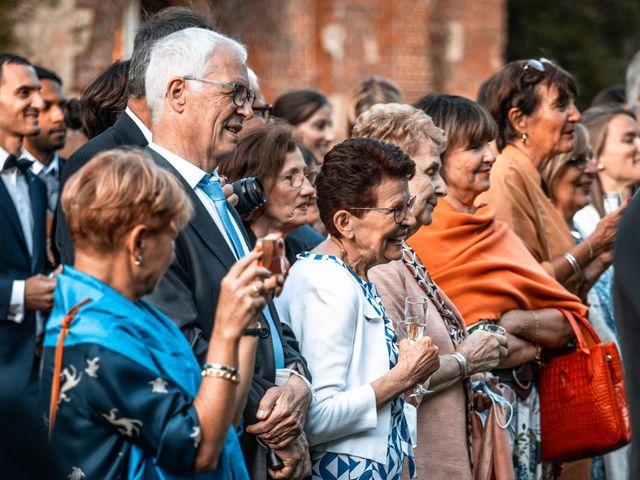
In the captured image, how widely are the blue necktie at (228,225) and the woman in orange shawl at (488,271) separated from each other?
158 cm

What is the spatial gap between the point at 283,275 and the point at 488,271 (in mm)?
2413

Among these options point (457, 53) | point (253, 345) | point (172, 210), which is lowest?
point (457, 53)

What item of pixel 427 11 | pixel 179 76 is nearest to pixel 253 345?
pixel 179 76

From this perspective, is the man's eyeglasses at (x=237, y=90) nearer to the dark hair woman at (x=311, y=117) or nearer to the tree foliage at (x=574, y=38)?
the dark hair woman at (x=311, y=117)

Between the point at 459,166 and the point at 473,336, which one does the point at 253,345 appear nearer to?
the point at 473,336

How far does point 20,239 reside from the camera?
552 centimetres

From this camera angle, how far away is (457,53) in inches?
586

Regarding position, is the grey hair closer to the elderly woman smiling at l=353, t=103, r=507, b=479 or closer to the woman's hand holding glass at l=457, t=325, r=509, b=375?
the elderly woman smiling at l=353, t=103, r=507, b=479

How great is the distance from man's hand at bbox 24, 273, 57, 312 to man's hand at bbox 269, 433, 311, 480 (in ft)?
5.66

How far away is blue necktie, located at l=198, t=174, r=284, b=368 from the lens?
3.96 m

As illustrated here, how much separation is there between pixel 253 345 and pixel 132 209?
527 mm

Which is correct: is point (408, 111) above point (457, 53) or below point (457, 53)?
above

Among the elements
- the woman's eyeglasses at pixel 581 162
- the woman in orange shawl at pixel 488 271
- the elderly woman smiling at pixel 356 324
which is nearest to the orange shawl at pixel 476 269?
the woman in orange shawl at pixel 488 271

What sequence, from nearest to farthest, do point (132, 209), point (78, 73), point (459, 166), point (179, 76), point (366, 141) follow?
point (132, 209)
point (179, 76)
point (366, 141)
point (459, 166)
point (78, 73)
